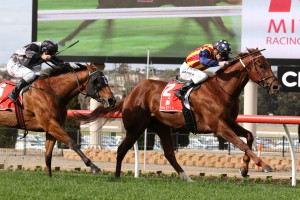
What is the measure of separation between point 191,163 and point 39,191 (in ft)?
31.9

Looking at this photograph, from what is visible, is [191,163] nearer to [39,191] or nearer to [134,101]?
[134,101]

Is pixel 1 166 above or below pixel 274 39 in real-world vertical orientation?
below

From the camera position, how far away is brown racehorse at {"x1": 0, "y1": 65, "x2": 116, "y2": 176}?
35.8 ft

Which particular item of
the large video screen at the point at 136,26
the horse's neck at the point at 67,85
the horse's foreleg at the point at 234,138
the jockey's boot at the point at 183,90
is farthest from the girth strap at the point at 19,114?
the large video screen at the point at 136,26

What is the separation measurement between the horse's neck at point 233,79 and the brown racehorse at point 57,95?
142 cm

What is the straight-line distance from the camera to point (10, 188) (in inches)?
350

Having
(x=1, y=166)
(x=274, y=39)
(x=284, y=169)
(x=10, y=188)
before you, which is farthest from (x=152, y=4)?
(x=10, y=188)

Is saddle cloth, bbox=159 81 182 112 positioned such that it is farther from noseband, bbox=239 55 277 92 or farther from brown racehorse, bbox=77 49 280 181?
noseband, bbox=239 55 277 92

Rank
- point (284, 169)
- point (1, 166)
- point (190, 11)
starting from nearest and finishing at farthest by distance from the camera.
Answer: point (1, 166) → point (284, 169) → point (190, 11)

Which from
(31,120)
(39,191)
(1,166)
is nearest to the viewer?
(39,191)

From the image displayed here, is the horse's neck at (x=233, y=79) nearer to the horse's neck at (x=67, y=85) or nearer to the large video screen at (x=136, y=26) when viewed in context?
the horse's neck at (x=67, y=85)

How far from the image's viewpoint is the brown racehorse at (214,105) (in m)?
10.8

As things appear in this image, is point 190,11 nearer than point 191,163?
No

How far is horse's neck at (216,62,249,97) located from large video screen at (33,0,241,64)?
762 cm
